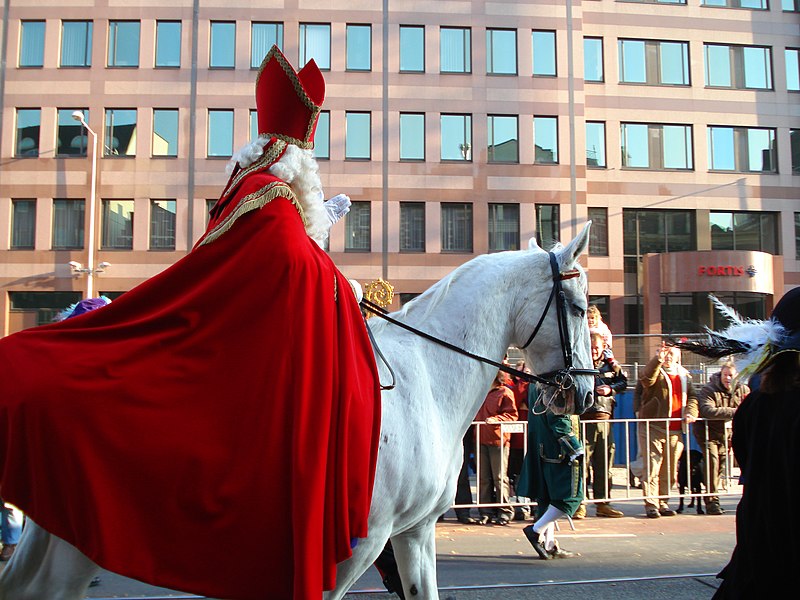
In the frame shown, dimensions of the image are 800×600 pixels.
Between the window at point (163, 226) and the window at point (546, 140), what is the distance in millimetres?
14629

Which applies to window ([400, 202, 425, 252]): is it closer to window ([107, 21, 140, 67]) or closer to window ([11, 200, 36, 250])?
window ([107, 21, 140, 67])

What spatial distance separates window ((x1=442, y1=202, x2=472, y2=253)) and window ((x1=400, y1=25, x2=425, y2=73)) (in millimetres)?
5694

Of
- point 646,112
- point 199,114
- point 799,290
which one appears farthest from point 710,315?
point 799,290

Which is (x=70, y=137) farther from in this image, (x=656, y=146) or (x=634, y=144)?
Result: (x=656, y=146)

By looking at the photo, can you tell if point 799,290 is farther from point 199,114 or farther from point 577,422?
point 199,114

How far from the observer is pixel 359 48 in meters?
28.0

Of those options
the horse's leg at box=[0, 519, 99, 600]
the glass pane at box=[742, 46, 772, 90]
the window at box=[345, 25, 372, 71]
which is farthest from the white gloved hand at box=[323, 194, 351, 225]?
the glass pane at box=[742, 46, 772, 90]

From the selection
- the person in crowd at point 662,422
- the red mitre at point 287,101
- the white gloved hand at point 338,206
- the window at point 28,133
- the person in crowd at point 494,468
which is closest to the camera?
the red mitre at point 287,101

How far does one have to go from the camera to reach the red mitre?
10.5 ft

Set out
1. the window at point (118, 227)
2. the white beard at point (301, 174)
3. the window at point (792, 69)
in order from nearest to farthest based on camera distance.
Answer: the white beard at point (301, 174) < the window at point (118, 227) < the window at point (792, 69)

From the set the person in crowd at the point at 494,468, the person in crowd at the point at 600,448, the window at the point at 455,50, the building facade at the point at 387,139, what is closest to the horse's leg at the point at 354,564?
the person in crowd at the point at 494,468

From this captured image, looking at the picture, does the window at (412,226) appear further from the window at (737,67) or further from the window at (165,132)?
the window at (737,67)

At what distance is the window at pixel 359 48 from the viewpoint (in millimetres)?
27922

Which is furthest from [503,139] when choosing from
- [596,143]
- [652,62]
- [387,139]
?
[652,62]
